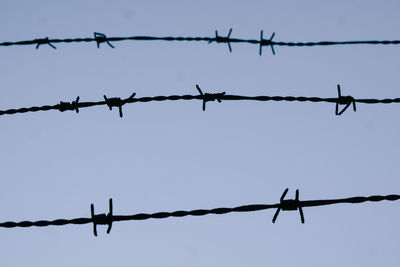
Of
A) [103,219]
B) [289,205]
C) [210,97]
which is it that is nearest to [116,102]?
[210,97]

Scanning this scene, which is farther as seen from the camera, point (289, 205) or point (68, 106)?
point (68, 106)

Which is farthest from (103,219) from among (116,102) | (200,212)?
(116,102)

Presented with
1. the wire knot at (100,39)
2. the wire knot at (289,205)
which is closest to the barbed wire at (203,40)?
the wire knot at (100,39)

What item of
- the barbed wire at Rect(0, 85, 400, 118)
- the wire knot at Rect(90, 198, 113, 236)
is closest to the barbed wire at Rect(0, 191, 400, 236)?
the wire knot at Rect(90, 198, 113, 236)

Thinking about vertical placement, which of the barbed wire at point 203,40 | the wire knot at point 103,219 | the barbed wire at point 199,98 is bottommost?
the wire knot at point 103,219

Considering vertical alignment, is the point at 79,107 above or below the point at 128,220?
above

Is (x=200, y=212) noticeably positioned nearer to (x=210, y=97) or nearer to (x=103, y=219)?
(x=103, y=219)

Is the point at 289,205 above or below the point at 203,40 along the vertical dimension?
below

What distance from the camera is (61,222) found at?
253cm

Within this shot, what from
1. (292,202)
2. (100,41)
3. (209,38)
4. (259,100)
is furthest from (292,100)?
(100,41)

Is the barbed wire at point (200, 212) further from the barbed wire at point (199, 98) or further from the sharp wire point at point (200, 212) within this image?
the barbed wire at point (199, 98)

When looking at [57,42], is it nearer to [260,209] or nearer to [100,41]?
[100,41]

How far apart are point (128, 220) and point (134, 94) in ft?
3.32

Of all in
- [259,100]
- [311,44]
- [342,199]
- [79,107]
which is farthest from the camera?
[311,44]
